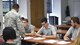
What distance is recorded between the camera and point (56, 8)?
9.42 metres

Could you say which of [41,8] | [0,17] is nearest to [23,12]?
[41,8]

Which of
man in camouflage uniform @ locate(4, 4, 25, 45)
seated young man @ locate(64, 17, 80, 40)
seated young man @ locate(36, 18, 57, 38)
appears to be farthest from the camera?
seated young man @ locate(36, 18, 57, 38)

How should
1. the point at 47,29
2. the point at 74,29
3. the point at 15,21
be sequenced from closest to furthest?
the point at 15,21 < the point at 74,29 < the point at 47,29

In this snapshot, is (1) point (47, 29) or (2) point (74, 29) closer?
(2) point (74, 29)

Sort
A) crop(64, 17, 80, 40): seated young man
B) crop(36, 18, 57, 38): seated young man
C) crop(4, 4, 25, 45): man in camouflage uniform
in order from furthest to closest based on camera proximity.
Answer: crop(36, 18, 57, 38): seated young man < crop(64, 17, 80, 40): seated young man < crop(4, 4, 25, 45): man in camouflage uniform

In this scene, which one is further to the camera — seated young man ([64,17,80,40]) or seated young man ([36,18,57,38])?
seated young man ([36,18,57,38])

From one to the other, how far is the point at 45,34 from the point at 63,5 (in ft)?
12.7

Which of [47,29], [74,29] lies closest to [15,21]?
[47,29]

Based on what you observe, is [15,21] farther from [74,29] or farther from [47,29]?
[74,29]

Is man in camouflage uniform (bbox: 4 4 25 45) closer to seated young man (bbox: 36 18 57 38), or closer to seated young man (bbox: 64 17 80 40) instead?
seated young man (bbox: 36 18 57 38)

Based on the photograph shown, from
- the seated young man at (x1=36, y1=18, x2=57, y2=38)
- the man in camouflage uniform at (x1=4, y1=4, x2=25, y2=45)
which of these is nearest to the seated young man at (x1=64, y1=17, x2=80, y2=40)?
the seated young man at (x1=36, y1=18, x2=57, y2=38)

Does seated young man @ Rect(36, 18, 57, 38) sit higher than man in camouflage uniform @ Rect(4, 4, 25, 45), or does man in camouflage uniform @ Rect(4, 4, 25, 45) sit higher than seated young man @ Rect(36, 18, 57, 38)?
man in camouflage uniform @ Rect(4, 4, 25, 45)

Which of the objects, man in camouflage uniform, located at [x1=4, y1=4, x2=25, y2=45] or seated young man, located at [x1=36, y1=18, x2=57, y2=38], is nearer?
man in camouflage uniform, located at [x1=4, y1=4, x2=25, y2=45]

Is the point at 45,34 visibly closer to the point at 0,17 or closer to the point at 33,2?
the point at 0,17
